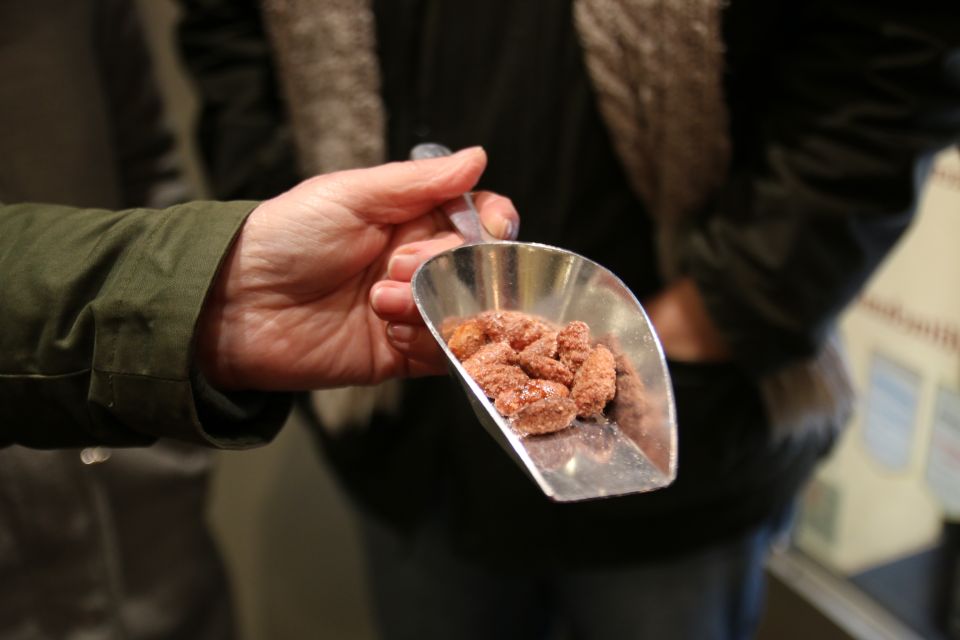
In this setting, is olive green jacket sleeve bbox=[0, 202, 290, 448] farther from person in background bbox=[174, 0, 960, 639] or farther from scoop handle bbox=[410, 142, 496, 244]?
person in background bbox=[174, 0, 960, 639]

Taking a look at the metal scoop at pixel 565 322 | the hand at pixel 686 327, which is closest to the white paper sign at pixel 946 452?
the hand at pixel 686 327

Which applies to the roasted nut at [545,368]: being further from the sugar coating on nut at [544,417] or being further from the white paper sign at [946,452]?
the white paper sign at [946,452]

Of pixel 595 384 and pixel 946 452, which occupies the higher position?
pixel 595 384

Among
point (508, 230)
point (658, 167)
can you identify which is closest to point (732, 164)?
point (658, 167)

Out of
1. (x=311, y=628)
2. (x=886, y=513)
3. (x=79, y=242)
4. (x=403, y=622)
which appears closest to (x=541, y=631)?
(x=403, y=622)

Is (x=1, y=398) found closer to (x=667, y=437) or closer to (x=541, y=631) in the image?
(x=667, y=437)

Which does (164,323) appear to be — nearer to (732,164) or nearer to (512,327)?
(512,327)
